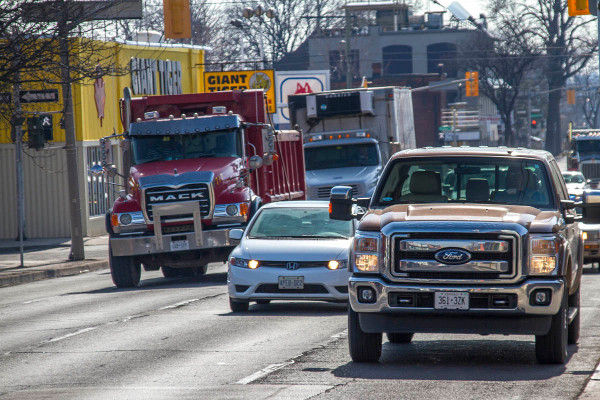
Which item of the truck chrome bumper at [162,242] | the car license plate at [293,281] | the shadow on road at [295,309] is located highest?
the truck chrome bumper at [162,242]

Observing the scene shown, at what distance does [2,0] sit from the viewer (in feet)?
73.5

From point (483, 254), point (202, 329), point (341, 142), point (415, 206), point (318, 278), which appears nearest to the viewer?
point (483, 254)

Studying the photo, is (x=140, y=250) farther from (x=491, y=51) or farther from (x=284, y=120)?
(x=491, y=51)

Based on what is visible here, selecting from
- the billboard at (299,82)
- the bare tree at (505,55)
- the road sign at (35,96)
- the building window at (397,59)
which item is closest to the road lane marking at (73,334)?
the road sign at (35,96)

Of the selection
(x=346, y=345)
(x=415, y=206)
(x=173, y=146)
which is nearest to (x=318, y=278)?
(x=346, y=345)

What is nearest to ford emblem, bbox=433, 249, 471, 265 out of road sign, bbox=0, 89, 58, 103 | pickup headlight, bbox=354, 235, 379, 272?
pickup headlight, bbox=354, 235, 379, 272

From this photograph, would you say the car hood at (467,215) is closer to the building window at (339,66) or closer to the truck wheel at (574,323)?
the truck wheel at (574,323)

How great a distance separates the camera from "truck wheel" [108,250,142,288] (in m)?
20.7

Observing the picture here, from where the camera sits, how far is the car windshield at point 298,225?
16.0 meters

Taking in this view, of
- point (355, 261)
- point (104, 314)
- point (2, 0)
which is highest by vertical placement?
point (2, 0)

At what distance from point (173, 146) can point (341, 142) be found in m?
10.4

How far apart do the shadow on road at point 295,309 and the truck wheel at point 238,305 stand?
79 mm

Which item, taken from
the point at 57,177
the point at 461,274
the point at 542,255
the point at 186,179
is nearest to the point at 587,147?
the point at 57,177

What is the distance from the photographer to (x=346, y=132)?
31547 mm
